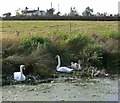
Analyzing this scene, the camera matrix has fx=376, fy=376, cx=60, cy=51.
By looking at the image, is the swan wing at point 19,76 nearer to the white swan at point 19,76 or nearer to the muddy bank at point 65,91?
the white swan at point 19,76

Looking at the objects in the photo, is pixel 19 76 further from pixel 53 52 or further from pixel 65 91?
pixel 53 52

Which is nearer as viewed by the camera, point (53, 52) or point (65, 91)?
point (65, 91)

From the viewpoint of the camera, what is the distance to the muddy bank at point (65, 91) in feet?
34.9

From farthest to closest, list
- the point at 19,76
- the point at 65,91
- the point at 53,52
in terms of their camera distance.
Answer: the point at 53,52 → the point at 19,76 → the point at 65,91

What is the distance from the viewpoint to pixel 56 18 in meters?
43.4

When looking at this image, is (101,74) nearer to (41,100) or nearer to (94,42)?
(94,42)

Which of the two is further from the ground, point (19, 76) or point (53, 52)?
point (53, 52)

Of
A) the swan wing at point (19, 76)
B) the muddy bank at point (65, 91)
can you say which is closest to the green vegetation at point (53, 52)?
the swan wing at point (19, 76)

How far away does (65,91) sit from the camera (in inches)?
453

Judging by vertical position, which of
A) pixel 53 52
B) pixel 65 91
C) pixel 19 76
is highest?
pixel 53 52

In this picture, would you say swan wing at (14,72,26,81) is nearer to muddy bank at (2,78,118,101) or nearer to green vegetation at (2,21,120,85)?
muddy bank at (2,78,118,101)

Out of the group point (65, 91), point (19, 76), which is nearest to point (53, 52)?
point (19, 76)

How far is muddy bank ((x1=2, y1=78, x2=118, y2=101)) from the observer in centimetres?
1064

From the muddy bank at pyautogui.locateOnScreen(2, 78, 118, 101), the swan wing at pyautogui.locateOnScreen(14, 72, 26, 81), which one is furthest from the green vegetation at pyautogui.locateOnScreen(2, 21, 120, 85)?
the muddy bank at pyautogui.locateOnScreen(2, 78, 118, 101)
